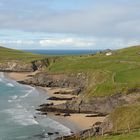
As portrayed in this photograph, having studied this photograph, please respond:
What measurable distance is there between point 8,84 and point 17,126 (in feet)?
233

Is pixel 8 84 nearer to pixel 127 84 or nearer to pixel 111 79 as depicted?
pixel 111 79

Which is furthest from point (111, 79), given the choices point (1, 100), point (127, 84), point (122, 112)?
point (122, 112)

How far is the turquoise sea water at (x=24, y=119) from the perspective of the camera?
67.9 metres

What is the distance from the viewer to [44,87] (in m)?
132

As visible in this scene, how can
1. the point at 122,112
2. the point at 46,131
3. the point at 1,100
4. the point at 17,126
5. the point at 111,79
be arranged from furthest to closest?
the point at 1,100, the point at 111,79, the point at 17,126, the point at 46,131, the point at 122,112

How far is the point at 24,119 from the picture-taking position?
80.6m

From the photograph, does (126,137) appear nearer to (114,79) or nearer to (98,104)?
(98,104)

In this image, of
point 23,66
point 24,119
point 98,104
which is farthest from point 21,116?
point 23,66

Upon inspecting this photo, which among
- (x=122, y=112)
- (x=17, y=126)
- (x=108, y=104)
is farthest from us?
(x=108, y=104)

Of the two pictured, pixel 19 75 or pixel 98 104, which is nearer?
pixel 98 104

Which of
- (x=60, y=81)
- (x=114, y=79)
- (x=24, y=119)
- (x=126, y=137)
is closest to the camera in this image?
(x=126, y=137)

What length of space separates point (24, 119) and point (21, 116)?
3.21m

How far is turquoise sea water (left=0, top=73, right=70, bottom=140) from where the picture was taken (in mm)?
67875

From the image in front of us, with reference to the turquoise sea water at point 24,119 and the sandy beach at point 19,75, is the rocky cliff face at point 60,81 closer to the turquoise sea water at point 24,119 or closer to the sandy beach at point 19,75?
the turquoise sea water at point 24,119
